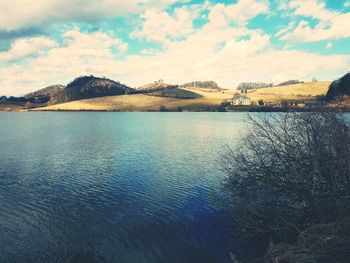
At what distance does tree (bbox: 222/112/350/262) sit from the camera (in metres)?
20.8

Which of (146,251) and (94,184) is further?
(94,184)

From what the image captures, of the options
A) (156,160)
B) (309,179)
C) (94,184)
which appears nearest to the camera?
(309,179)

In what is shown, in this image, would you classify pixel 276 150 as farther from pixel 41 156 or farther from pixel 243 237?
pixel 41 156

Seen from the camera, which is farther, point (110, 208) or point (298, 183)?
point (110, 208)

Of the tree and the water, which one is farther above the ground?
the tree

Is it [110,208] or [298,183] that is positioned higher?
[298,183]

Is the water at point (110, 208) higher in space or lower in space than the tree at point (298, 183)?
lower

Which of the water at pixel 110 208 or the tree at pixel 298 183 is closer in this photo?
the tree at pixel 298 183

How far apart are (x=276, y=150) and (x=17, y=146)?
5599 centimetres

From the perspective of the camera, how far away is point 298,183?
2214 cm

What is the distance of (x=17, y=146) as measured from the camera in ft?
214

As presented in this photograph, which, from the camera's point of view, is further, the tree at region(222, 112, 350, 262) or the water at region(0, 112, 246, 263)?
the water at region(0, 112, 246, 263)

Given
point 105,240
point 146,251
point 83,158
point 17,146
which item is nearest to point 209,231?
point 146,251

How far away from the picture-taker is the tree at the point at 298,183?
2077cm
